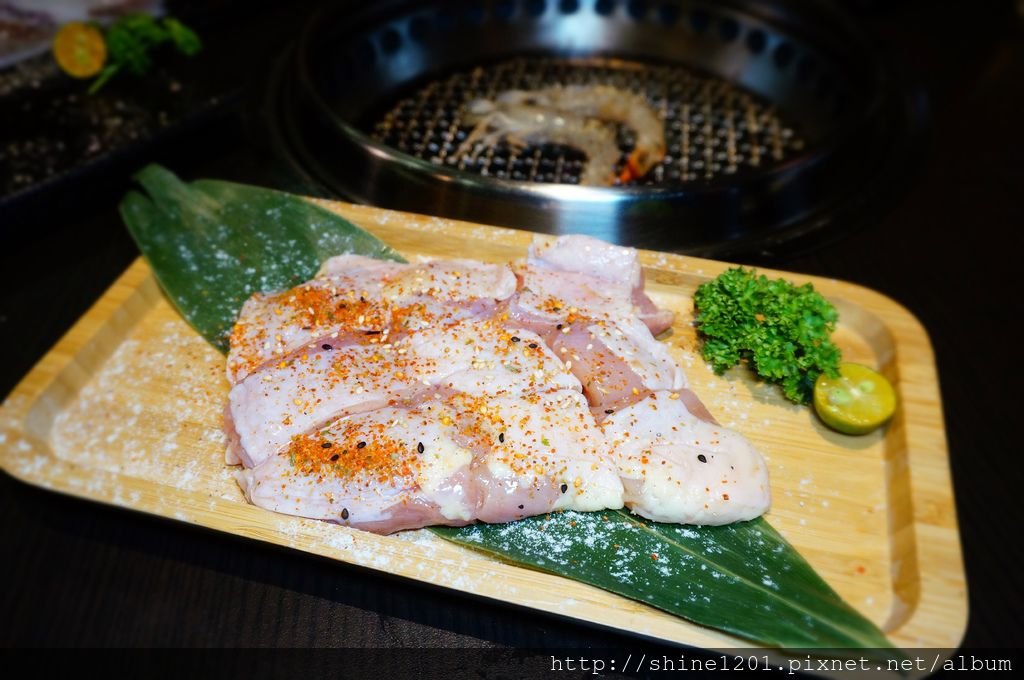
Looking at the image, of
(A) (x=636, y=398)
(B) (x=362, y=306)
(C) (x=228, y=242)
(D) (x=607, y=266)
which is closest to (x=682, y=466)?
(A) (x=636, y=398)

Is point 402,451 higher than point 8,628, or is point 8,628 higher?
point 402,451

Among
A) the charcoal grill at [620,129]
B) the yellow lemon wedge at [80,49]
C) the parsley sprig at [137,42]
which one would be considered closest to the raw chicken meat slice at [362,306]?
the charcoal grill at [620,129]

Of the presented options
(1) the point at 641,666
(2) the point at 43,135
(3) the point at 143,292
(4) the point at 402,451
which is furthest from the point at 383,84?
(1) the point at 641,666

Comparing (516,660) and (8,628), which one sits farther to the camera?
(8,628)

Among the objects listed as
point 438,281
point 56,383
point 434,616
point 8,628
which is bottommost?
point 8,628

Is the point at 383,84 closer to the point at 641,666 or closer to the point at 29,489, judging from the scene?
the point at 29,489

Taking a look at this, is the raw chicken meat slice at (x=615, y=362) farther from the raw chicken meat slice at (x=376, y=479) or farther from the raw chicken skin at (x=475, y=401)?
the raw chicken meat slice at (x=376, y=479)
